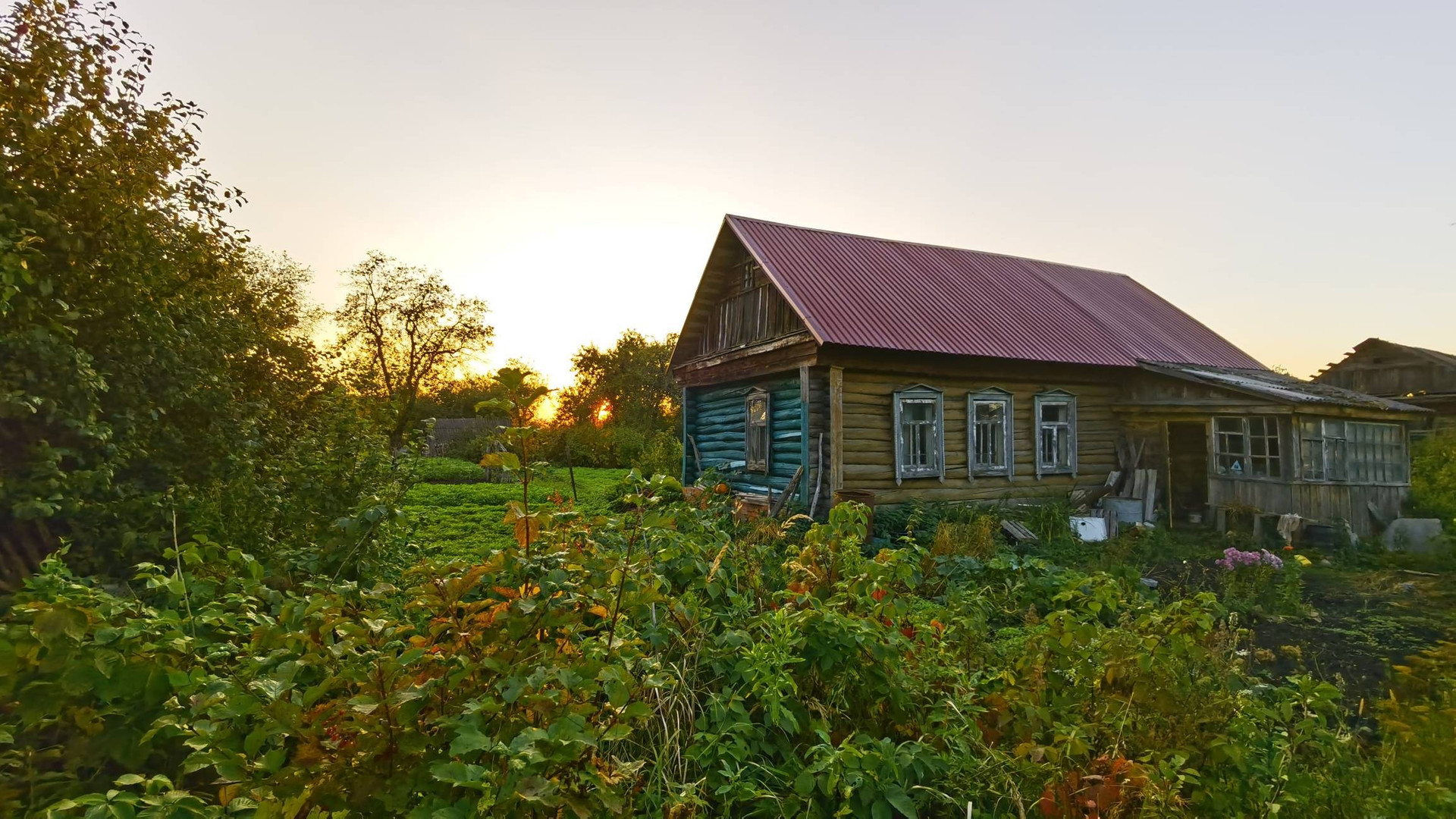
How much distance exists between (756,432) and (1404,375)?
1023 inches

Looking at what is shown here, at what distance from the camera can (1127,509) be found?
13.5m

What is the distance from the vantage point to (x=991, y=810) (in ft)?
8.48

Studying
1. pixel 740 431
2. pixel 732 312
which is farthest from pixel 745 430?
pixel 732 312

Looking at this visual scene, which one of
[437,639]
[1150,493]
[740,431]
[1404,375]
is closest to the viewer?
[437,639]

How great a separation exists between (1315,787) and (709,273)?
13722 millimetres

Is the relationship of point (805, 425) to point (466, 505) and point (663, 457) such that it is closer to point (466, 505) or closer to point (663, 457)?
point (466, 505)

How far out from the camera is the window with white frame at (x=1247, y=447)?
12.4 metres

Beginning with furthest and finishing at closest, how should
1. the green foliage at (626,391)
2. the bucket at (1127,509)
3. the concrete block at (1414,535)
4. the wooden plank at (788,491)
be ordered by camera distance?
the green foliage at (626,391), the bucket at (1127,509), the wooden plank at (788,491), the concrete block at (1414,535)

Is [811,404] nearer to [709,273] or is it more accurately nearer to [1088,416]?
[709,273]

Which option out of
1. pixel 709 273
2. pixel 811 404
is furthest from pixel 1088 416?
pixel 709 273

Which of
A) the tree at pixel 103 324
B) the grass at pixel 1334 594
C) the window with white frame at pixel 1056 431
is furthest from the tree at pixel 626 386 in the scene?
the tree at pixel 103 324

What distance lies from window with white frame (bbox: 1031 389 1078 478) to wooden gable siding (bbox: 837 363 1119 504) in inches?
5.5

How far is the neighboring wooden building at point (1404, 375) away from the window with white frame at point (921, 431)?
825 inches

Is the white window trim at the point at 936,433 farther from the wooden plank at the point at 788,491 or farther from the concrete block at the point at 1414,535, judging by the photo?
the concrete block at the point at 1414,535
